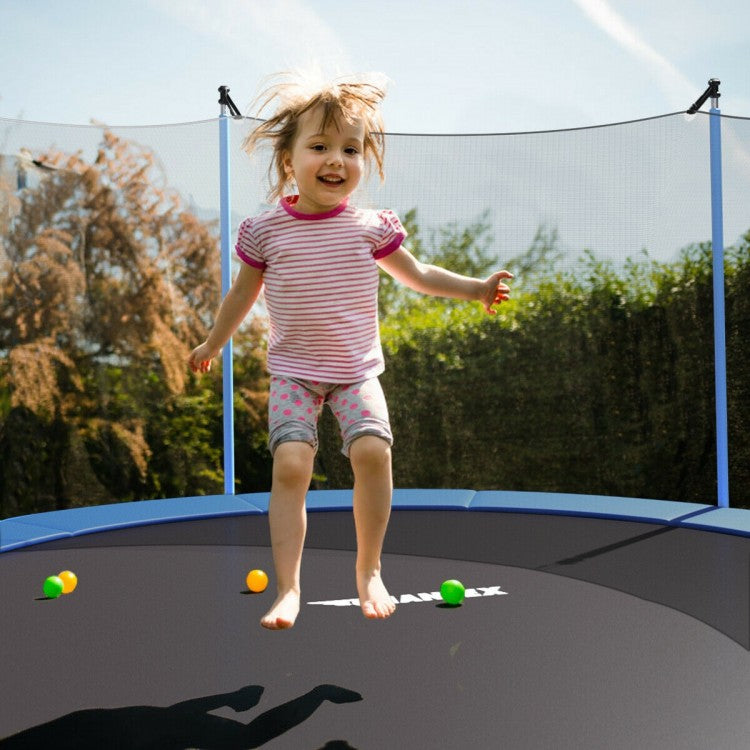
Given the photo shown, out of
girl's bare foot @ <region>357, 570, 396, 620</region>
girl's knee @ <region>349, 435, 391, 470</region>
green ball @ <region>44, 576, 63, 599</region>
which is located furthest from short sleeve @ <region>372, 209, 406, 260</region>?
green ball @ <region>44, 576, 63, 599</region>

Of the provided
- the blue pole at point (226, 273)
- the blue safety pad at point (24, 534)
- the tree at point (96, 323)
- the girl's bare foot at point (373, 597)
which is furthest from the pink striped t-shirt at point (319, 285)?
A: the tree at point (96, 323)

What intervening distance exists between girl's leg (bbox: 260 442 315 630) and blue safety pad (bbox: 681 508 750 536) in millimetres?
1519

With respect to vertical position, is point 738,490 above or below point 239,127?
below

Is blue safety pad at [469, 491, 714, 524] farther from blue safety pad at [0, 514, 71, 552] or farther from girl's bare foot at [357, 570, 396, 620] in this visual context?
girl's bare foot at [357, 570, 396, 620]

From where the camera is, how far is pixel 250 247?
1.67 m

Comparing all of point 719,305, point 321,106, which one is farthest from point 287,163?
point 719,305

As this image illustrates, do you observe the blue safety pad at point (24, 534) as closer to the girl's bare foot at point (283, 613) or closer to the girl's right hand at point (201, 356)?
the girl's right hand at point (201, 356)

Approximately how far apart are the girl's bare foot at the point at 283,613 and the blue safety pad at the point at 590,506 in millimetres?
1569

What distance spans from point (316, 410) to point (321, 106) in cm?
54

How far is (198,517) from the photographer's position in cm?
292

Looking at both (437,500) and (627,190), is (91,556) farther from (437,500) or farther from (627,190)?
(627,190)

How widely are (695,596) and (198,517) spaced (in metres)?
1.60

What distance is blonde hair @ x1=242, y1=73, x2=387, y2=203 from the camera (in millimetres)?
Answer: 1618

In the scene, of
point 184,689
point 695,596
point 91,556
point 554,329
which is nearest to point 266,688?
point 184,689
